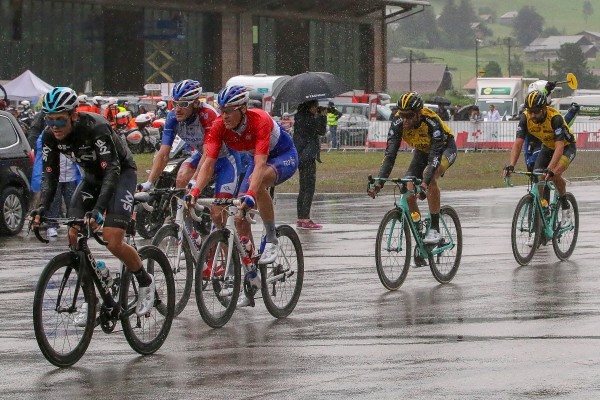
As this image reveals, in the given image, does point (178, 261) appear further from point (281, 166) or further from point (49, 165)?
point (49, 165)

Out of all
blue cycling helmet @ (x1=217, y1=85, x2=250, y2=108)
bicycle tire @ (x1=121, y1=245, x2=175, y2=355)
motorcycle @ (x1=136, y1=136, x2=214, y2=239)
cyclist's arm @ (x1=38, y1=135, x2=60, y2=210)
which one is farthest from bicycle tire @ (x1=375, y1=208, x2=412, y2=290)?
motorcycle @ (x1=136, y1=136, x2=214, y2=239)

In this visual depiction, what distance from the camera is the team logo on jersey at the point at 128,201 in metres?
9.06

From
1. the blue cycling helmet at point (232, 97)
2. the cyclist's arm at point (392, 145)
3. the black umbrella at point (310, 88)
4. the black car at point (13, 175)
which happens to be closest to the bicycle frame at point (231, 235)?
the blue cycling helmet at point (232, 97)

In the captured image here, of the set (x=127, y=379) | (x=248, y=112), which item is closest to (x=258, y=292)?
(x=248, y=112)

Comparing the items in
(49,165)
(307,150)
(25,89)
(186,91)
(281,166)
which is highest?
(25,89)

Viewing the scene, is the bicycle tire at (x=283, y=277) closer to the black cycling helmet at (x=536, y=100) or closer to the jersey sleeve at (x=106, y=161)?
the jersey sleeve at (x=106, y=161)

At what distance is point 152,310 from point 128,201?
0.78m

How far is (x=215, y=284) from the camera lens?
1040 cm

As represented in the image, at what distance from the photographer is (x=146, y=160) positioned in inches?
1521

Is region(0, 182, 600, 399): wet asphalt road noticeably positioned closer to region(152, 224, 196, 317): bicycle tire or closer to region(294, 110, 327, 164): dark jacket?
region(152, 224, 196, 317): bicycle tire

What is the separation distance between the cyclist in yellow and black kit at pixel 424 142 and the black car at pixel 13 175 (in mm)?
7046

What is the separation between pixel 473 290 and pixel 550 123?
132 inches

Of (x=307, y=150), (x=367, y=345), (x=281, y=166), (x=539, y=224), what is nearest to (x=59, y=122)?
(x=367, y=345)

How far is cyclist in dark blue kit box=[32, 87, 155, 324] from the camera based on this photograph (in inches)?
347
